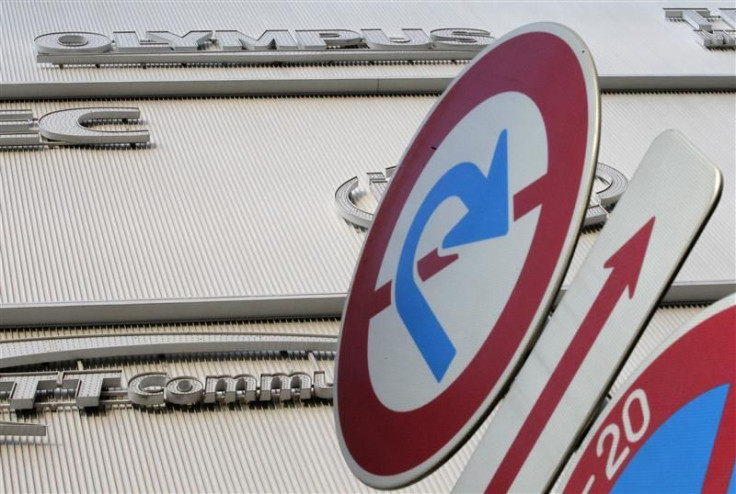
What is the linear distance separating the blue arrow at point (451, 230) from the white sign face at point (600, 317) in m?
0.67

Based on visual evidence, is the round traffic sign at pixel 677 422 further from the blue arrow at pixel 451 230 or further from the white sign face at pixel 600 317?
the blue arrow at pixel 451 230

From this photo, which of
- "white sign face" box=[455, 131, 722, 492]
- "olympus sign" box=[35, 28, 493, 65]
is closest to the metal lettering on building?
"olympus sign" box=[35, 28, 493, 65]

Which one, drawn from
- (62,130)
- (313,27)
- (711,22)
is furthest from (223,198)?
(711,22)

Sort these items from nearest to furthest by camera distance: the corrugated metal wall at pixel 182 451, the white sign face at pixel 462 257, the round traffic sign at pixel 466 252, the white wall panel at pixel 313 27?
the round traffic sign at pixel 466 252 < the white sign face at pixel 462 257 < the corrugated metal wall at pixel 182 451 < the white wall panel at pixel 313 27

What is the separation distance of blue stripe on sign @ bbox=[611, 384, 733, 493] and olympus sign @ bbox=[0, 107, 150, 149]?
1567 centimetres

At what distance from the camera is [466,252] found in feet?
24.7

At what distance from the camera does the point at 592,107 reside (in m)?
6.70

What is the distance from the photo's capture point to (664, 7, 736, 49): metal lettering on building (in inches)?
1065

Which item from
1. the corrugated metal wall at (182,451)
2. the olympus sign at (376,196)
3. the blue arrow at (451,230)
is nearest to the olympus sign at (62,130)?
the olympus sign at (376,196)

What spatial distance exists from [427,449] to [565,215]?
1895mm

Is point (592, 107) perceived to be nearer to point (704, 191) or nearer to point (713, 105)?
point (704, 191)

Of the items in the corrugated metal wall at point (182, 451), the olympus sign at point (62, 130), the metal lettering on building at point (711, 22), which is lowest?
the metal lettering on building at point (711, 22)

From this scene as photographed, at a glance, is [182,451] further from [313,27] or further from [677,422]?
[313,27]

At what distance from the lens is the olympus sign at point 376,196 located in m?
18.8
